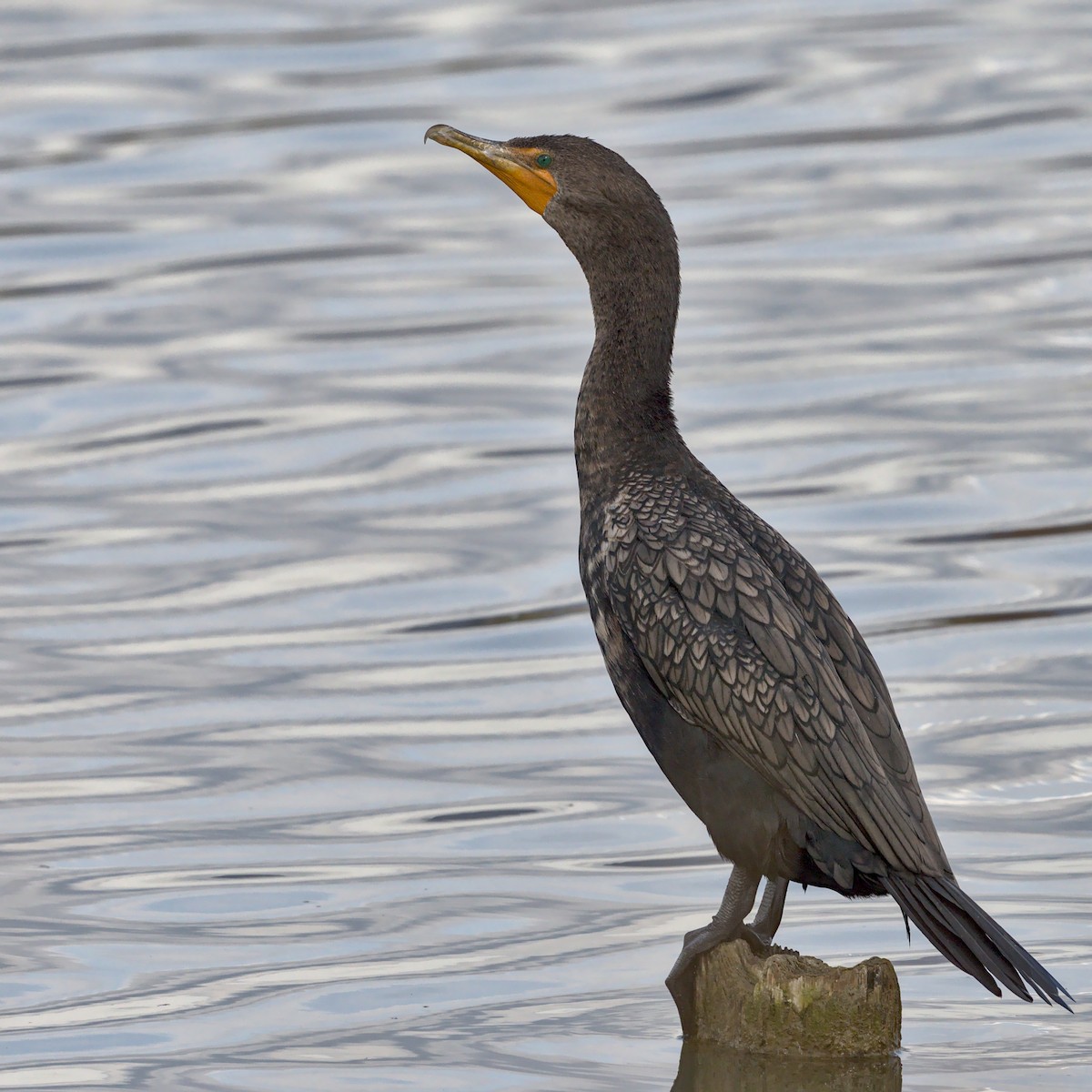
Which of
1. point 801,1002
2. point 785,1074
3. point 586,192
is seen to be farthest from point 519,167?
point 785,1074

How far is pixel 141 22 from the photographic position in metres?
22.0

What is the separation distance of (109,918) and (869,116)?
1298cm

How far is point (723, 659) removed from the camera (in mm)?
6078

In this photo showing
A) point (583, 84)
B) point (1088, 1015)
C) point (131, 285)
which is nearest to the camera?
point (1088, 1015)

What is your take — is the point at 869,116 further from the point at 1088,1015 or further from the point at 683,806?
the point at 1088,1015

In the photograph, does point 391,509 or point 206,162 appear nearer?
point 391,509

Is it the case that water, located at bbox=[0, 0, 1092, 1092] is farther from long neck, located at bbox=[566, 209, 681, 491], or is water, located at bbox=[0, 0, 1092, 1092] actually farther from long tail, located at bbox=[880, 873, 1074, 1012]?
long neck, located at bbox=[566, 209, 681, 491]

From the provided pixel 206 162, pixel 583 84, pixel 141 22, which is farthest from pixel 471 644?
pixel 141 22

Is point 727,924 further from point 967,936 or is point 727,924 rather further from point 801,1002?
point 967,936

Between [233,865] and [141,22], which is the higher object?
[141,22]

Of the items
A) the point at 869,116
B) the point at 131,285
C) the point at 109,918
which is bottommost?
the point at 109,918

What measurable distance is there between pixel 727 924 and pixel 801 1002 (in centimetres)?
27

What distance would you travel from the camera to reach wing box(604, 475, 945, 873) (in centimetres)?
590

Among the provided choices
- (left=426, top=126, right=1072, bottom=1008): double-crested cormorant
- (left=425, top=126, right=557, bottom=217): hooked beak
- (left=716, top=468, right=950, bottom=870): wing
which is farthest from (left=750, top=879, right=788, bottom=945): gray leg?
(left=425, top=126, right=557, bottom=217): hooked beak
